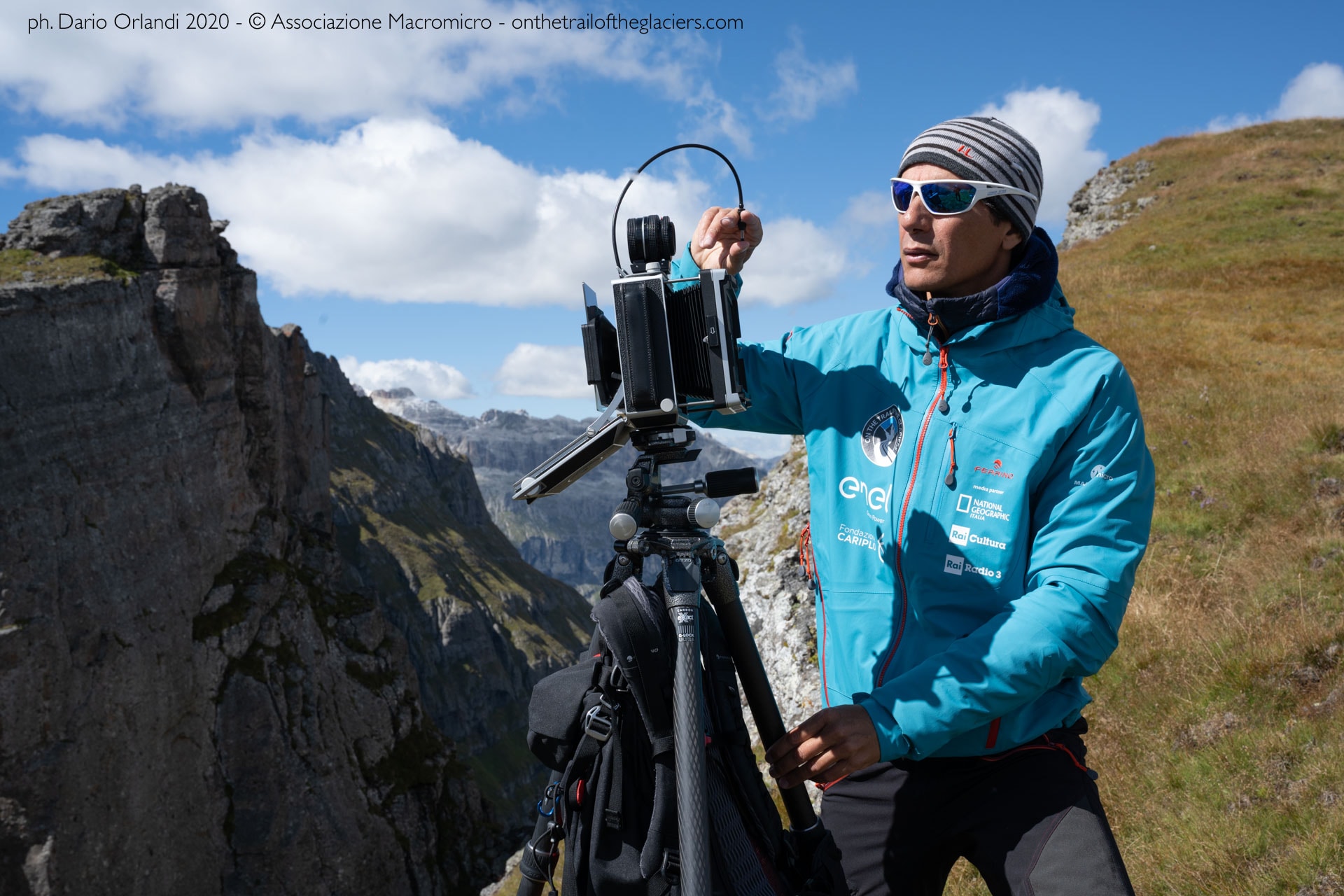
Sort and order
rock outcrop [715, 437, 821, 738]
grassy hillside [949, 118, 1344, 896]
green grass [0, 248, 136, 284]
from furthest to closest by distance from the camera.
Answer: green grass [0, 248, 136, 284] < rock outcrop [715, 437, 821, 738] < grassy hillside [949, 118, 1344, 896]

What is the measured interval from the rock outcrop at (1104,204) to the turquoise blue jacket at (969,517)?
46.4m

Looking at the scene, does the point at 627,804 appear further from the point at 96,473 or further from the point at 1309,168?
the point at 96,473

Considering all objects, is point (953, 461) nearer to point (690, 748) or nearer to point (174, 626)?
point (690, 748)

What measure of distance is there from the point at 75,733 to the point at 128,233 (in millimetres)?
32135

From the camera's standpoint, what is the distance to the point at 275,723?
54.0 m

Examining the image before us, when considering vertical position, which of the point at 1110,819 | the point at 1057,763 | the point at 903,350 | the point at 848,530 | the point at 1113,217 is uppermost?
the point at 1113,217

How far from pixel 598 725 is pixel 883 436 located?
4.89ft

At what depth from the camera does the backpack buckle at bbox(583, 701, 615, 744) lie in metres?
2.37

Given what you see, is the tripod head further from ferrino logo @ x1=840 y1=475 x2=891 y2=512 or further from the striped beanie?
the striped beanie

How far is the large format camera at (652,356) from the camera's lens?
2.50m

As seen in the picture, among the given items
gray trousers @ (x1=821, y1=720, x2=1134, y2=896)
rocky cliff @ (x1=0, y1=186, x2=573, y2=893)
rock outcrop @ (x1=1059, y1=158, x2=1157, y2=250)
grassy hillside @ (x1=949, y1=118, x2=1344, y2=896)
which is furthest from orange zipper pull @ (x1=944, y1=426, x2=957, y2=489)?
rocky cliff @ (x1=0, y1=186, x2=573, y2=893)

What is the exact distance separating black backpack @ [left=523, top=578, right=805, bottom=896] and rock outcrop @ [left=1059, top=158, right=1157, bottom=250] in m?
47.3

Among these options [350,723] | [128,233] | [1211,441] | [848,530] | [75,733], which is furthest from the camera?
[350,723]

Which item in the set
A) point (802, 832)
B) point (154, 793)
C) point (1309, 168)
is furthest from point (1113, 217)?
point (154, 793)
